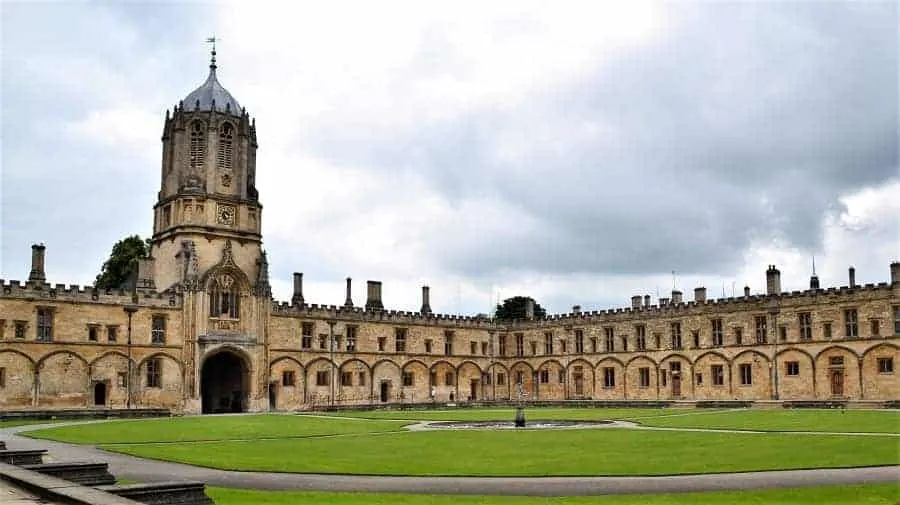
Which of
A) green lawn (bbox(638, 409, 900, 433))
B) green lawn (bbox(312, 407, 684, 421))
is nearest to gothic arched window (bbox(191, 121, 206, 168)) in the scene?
green lawn (bbox(312, 407, 684, 421))

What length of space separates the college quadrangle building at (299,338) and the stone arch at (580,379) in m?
0.13

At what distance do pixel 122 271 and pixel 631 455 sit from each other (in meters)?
63.4

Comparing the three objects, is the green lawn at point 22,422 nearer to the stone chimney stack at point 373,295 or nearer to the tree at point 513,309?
the stone chimney stack at point 373,295

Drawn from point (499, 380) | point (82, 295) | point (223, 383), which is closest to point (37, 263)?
point (82, 295)

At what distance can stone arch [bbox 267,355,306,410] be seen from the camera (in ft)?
215

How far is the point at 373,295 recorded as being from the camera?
251 feet

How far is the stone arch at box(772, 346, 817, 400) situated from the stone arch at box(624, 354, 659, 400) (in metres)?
10.1

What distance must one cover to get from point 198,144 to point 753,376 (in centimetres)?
4238

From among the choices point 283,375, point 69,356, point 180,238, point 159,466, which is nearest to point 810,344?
point 283,375

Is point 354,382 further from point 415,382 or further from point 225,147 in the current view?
point 225,147

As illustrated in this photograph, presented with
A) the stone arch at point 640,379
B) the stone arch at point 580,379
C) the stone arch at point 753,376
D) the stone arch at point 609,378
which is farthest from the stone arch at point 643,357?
the stone arch at point 753,376

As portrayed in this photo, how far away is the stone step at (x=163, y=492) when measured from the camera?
13.0m

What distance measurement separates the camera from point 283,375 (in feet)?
218

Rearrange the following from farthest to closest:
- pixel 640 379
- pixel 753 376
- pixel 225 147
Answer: pixel 640 379 < pixel 225 147 < pixel 753 376
